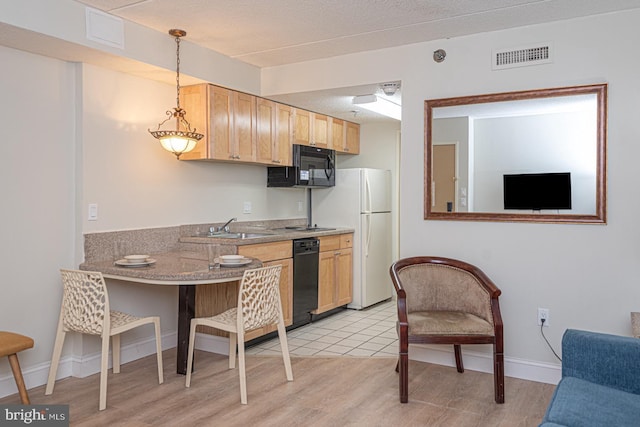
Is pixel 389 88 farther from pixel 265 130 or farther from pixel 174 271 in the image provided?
pixel 174 271

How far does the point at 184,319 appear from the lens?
3.49 metres

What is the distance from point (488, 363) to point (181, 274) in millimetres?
2232

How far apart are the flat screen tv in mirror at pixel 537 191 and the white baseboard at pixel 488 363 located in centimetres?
107

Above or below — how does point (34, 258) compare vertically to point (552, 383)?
above

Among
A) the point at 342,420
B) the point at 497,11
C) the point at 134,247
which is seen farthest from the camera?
the point at 134,247

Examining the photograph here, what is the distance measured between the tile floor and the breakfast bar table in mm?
785

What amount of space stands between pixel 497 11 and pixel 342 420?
2672 millimetres

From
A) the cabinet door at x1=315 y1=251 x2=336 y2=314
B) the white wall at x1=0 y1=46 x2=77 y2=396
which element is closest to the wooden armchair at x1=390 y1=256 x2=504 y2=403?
the cabinet door at x1=315 y1=251 x2=336 y2=314

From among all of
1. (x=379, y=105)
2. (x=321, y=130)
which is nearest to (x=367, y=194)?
(x=321, y=130)

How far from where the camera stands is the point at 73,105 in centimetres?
352

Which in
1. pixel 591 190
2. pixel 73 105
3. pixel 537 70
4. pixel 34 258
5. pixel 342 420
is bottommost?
pixel 342 420

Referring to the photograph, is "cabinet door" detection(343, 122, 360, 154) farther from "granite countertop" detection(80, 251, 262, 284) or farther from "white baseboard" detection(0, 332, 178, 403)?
"white baseboard" detection(0, 332, 178, 403)

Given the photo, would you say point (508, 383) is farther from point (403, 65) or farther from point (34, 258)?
point (34, 258)

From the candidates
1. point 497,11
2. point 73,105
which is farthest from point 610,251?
point 73,105
